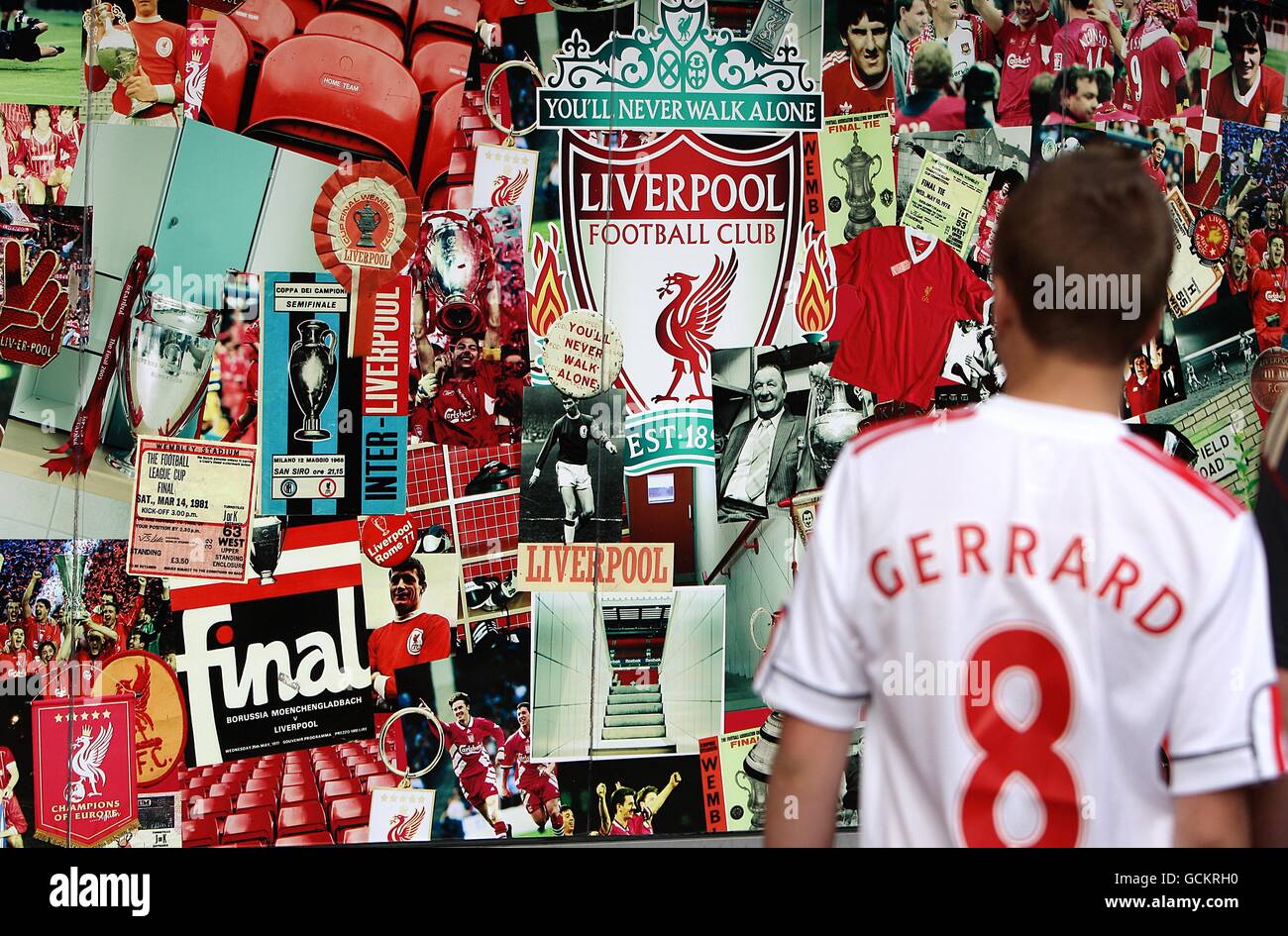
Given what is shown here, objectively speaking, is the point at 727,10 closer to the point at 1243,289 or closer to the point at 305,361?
the point at 305,361

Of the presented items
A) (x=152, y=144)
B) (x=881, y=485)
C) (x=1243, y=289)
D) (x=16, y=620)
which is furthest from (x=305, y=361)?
(x=1243, y=289)

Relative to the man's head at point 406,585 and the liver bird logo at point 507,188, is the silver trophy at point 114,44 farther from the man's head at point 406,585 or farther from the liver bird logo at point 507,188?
the man's head at point 406,585

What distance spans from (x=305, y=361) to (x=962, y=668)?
10.6 feet

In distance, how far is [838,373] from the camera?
4.39 metres

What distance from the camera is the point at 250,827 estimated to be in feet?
13.4

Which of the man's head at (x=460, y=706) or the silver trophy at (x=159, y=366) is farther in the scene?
the man's head at (x=460, y=706)

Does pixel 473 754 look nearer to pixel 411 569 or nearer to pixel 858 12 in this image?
pixel 411 569

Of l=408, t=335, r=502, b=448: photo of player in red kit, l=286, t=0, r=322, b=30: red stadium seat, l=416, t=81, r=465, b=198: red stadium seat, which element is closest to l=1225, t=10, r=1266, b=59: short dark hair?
l=416, t=81, r=465, b=198: red stadium seat

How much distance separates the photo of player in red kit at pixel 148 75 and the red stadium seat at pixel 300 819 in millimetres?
2456

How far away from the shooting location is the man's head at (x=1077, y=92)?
4488 millimetres

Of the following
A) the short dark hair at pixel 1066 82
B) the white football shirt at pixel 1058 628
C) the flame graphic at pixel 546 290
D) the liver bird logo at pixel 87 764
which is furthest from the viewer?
the short dark hair at pixel 1066 82

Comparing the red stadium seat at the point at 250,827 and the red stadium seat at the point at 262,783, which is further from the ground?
the red stadium seat at the point at 262,783

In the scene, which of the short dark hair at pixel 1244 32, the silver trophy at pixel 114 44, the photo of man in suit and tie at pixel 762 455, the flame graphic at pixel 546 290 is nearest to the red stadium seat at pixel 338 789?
the photo of man in suit and tie at pixel 762 455

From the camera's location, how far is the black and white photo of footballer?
13.9 feet
